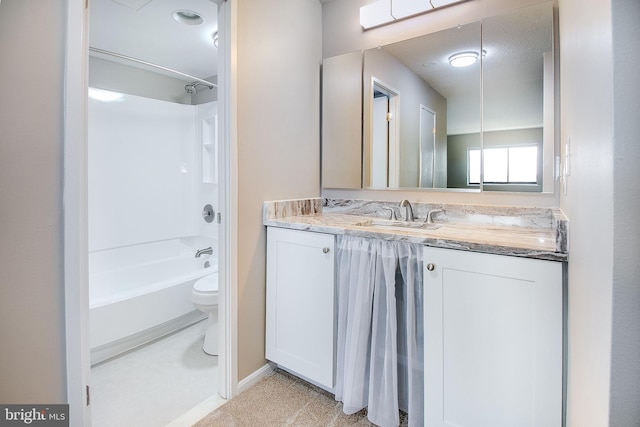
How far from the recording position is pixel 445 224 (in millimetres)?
1801

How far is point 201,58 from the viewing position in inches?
119

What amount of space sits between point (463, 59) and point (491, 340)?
1461 millimetres

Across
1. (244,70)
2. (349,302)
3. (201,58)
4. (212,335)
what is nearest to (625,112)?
(349,302)

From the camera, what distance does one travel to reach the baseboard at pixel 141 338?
2053mm

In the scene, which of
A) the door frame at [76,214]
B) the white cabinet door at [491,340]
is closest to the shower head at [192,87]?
the door frame at [76,214]

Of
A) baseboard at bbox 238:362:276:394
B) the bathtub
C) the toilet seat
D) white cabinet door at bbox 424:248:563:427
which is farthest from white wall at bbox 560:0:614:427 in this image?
the bathtub

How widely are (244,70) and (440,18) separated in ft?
3.83

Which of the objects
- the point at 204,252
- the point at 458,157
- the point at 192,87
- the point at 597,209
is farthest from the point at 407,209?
the point at 192,87

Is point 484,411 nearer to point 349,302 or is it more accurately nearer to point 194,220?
point 349,302

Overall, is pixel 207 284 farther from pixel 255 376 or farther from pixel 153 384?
pixel 255 376

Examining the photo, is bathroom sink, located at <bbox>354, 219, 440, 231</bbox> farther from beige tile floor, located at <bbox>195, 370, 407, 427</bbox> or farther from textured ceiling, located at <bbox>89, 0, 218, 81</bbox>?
textured ceiling, located at <bbox>89, 0, 218, 81</bbox>

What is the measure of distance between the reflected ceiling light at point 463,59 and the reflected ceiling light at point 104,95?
9.21 ft

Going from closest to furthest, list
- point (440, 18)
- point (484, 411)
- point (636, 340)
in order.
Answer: point (636, 340), point (484, 411), point (440, 18)

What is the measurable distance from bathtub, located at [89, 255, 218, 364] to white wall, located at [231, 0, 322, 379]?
0.96 metres
